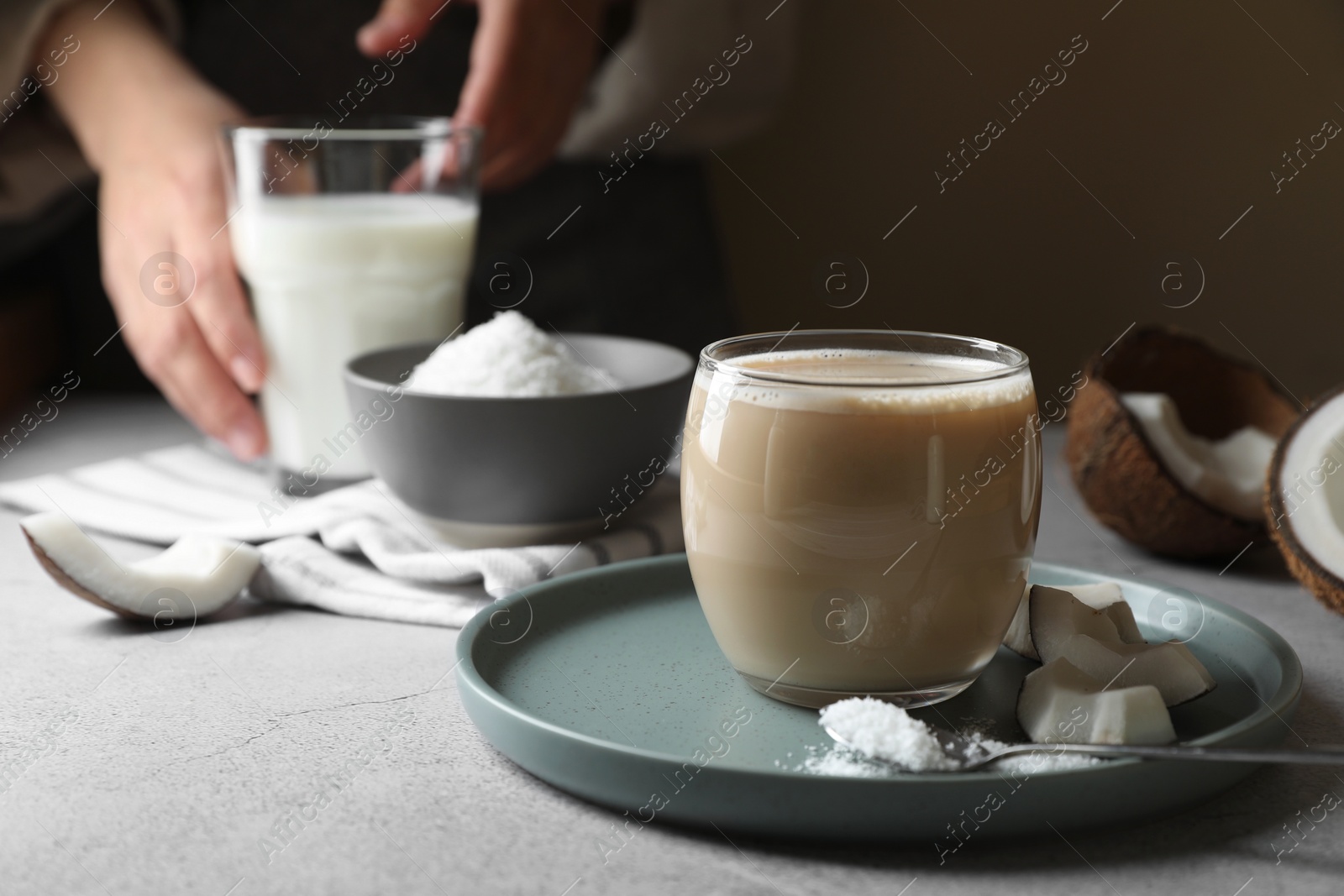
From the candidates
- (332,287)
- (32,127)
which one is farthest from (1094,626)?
(32,127)

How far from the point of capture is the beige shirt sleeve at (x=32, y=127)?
1.45 m

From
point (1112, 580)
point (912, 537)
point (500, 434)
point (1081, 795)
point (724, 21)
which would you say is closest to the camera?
point (1081, 795)

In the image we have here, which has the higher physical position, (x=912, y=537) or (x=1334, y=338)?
(x=912, y=537)

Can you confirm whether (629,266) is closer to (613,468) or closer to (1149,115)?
(613,468)

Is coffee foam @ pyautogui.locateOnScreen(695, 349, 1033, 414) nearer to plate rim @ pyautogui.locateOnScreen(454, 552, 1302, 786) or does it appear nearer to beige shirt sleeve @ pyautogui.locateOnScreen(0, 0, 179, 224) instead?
plate rim @ pyautogui.locateOnScreen(454, 552, 1302, 786)

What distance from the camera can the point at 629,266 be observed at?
2191mm

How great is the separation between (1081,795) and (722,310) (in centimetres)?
169

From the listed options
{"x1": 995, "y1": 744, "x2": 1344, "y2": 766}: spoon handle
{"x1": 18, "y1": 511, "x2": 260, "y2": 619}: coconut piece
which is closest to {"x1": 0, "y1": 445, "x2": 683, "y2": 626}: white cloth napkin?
{"x1": 18, "y1": 511, "x2": 260, "y2": 619}: coconut piece

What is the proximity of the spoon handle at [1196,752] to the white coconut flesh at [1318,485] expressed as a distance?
382 mm

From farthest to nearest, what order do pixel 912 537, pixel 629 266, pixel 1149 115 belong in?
pixel 1149 115 → pixel 629 266 → pixel 912 537

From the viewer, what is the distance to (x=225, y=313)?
1.40m

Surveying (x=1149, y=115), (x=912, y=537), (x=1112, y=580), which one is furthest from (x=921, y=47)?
(x=912, y=537)

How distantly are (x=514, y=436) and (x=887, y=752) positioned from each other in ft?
1.75

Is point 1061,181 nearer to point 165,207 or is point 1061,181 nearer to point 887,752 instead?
point 165,207
